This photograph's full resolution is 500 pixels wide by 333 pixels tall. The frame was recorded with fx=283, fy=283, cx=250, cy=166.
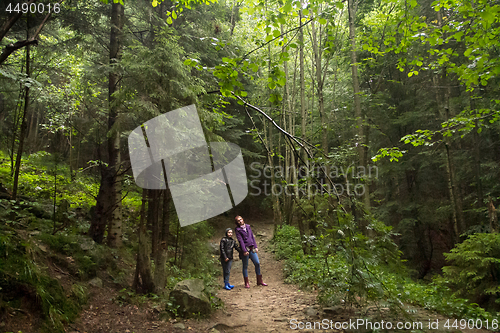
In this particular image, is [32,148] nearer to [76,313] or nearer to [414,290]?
[76,313]

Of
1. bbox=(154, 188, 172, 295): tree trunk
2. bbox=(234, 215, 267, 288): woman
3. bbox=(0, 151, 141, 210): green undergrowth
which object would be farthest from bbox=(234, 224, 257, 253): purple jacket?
bbox=(0, 151, 141, 210): green undergrowth

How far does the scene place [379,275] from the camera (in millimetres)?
4566

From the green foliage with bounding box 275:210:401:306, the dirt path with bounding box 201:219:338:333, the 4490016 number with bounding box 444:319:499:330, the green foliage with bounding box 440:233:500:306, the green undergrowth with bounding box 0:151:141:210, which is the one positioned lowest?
the dirt path with bounding box 201:219:338:333

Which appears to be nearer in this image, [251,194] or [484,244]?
[484,244]

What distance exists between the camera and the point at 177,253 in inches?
338

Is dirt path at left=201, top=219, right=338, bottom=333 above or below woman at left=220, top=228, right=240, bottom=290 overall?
below

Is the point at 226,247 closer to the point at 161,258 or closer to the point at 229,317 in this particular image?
the point at 161,258

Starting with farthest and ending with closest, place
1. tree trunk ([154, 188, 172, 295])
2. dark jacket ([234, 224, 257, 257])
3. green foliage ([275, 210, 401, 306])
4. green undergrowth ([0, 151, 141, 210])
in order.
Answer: dark jacket ([234, 224, 257, 257]) → green undergrowth ([0, 151, 141, 210]) → tree trunk ([154, 188, 172, 295]) → green foliage ([275, 210, 401, 306])

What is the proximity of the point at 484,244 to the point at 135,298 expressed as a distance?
276 inches

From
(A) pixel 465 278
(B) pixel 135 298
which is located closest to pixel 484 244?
(A) pixel 465 278

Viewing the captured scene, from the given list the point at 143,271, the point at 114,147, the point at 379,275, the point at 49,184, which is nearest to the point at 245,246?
the point at 143,271

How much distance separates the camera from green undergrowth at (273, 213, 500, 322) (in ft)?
10.4

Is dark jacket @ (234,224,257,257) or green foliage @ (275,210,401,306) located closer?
green foliage @ (275,210,401,306)

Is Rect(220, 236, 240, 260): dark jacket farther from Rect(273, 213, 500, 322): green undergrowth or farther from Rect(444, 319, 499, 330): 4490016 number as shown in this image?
Rect(444, 319, 499, 330): 4490016 number
